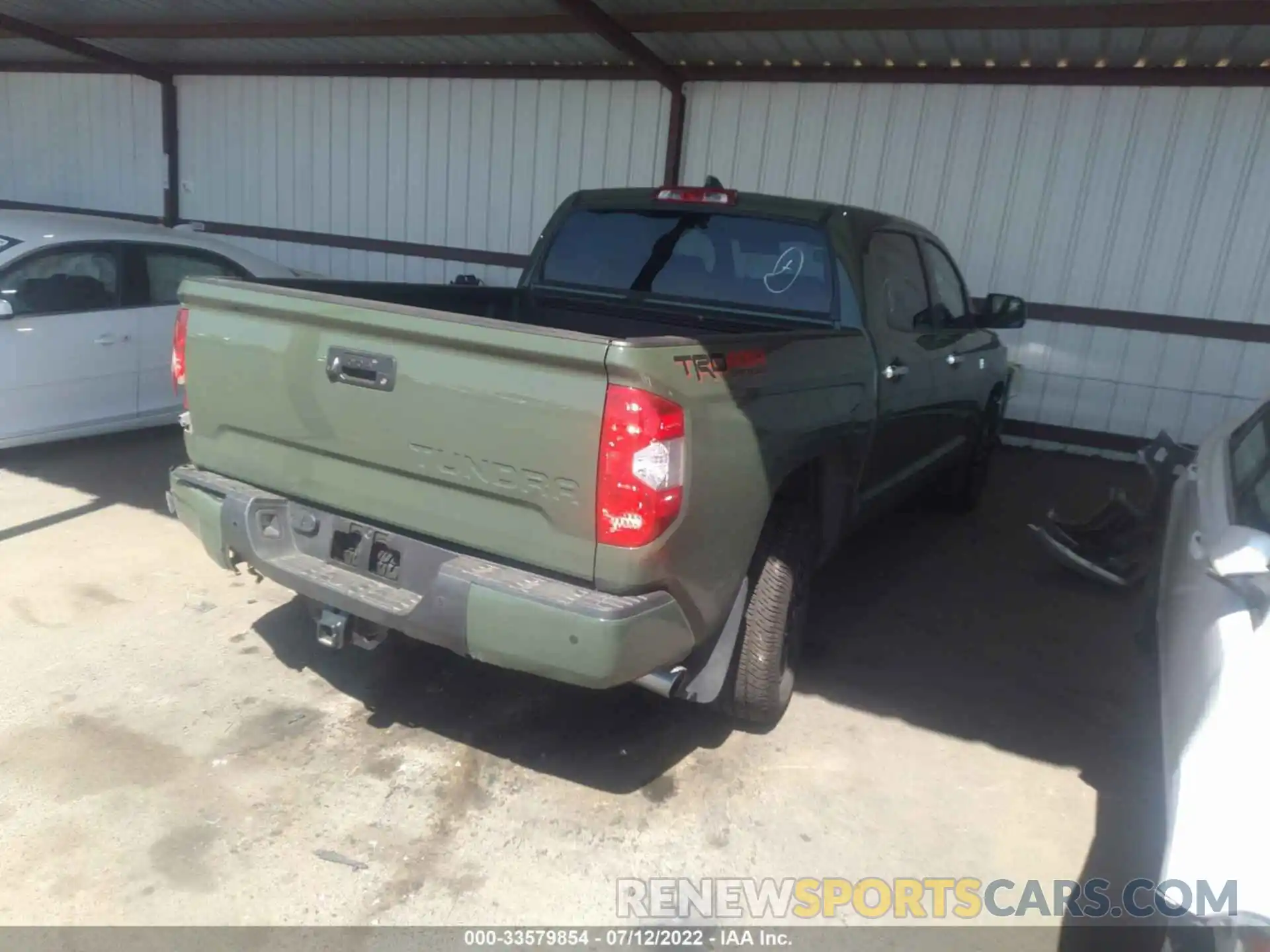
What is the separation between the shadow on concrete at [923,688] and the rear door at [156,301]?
315 centimetres

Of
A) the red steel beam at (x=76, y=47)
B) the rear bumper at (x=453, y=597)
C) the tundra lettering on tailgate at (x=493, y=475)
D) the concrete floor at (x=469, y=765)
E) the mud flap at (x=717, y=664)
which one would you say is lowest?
the concrete floor at (x=469, y=765)

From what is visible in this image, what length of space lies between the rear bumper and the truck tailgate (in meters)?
0.07

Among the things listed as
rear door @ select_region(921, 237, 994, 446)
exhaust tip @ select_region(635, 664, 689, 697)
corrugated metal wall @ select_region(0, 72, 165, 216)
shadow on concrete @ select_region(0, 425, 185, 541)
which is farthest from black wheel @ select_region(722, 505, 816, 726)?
corrugated metal wall @ select_region(0, 72, 165, 216)

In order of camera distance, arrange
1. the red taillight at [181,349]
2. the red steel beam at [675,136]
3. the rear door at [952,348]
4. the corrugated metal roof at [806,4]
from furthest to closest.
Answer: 1. the red steel beam at [675,136]
2. the corrugated metal roof at [806,4]
3. the rear door at [952,348]
4. the red taillight at [181,349]

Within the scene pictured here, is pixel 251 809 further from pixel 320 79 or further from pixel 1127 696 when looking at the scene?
pixel 320 79

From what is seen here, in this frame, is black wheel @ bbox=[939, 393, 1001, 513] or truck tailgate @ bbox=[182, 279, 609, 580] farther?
black wheel @ bbox=[939, 393, 1001, 513]

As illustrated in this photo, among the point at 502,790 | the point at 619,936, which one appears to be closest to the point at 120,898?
the point at 502,790

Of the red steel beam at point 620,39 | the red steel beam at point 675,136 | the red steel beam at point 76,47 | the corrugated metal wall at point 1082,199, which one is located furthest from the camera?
the red steel beam at point 76,47

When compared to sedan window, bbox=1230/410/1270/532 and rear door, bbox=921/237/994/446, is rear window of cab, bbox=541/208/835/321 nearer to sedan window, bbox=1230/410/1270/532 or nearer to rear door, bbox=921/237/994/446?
rear door, bbox=921/237/994/446

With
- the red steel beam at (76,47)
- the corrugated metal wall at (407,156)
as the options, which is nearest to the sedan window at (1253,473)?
the corrugated metal wall at (407,156)

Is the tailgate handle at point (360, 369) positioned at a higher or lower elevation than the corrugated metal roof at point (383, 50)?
lower

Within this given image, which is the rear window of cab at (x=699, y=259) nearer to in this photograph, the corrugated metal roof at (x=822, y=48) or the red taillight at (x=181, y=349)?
the red taillight at (x=181, y=349)

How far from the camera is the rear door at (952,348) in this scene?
5.00 m

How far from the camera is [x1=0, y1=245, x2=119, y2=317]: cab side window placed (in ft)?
18.8
